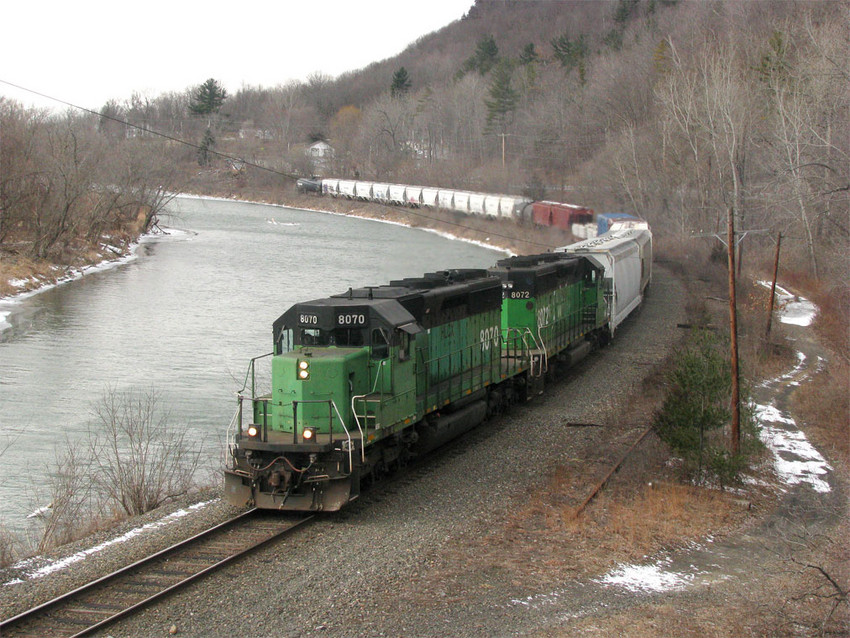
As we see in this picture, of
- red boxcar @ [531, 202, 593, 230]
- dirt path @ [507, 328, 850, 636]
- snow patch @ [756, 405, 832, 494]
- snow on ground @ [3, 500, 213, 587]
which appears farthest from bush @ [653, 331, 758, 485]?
red boxcar @ [531, 202, 593, 230]

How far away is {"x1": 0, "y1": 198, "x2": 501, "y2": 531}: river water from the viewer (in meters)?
20.8

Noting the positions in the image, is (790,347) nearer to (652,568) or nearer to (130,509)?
(652,568)

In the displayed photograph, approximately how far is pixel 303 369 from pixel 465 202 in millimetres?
Answer: 64745

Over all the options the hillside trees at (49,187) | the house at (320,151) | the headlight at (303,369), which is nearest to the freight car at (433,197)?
the house at (320,151)

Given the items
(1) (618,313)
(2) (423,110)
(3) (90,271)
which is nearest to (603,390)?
(1) (618,313)

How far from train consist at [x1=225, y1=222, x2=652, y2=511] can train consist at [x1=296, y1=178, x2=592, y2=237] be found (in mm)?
41302

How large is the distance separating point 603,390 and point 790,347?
12069mm

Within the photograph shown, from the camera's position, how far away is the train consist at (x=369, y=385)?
1173cm

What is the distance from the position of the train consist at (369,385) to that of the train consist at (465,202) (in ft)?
136

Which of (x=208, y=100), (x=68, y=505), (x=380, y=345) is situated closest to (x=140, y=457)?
(x=68, y=505)

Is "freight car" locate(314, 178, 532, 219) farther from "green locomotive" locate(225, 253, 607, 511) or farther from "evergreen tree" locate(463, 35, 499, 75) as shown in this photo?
"green locomotive" locate(225, 253, 607, 511)

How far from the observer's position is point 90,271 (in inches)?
1967

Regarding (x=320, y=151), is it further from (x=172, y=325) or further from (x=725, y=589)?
(x=725, y=589)

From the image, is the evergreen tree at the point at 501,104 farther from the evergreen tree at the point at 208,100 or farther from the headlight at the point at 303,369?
the headlight at the point at 303,369
